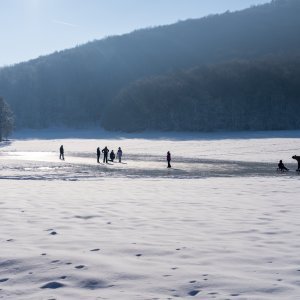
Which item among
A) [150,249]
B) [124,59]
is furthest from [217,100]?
[150,249]

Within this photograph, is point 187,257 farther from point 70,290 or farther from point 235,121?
point 235,121

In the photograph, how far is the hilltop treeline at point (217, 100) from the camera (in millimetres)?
95750

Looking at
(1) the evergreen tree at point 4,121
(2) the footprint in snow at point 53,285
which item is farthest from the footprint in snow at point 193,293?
(1) the evergreen tree at point 4,121

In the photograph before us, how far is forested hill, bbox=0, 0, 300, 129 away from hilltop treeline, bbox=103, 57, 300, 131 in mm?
31829

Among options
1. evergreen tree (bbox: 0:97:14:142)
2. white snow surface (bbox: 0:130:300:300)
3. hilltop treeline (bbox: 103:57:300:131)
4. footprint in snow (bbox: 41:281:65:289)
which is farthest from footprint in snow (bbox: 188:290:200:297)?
hilltop treeline (bbox: 103:57:300:131)

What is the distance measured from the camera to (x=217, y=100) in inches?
4006

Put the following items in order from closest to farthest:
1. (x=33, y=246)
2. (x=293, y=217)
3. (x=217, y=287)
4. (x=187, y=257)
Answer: (x=217, y=287), (x=187, y=257), (x=33, y=246), (x=293, y=217)

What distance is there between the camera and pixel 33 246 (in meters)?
6.16

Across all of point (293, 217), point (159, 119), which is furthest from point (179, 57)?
point (293, 217)

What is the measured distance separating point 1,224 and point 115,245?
2.74 metres

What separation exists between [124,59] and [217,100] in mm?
83708

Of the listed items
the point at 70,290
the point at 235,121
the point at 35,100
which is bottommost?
the point at 70,290

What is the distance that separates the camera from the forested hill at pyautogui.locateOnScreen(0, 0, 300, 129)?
145 metres

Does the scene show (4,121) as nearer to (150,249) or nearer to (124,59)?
(150,249)
